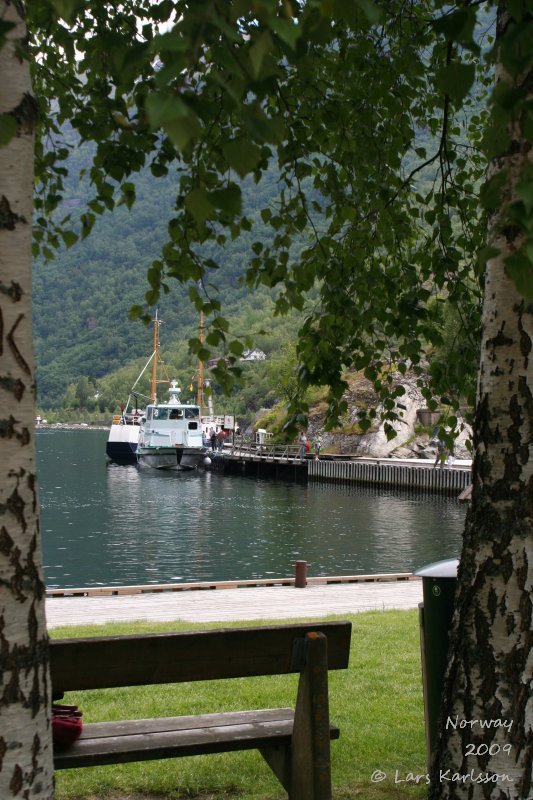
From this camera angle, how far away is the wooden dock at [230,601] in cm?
1105

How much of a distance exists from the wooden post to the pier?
1538 inches

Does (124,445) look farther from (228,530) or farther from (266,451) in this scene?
(228,530)

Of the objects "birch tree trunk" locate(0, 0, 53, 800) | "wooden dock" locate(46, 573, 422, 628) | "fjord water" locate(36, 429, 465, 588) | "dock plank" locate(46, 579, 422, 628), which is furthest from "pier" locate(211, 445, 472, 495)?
"birch tree trunk" locate(0, 0, 53, 800)

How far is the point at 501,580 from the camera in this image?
290cm

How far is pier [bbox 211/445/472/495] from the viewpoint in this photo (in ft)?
153

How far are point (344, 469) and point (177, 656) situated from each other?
5010 cm

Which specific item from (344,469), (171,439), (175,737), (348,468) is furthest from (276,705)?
(171,439)

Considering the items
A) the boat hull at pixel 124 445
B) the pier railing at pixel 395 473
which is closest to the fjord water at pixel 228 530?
the pier railing at pixel 395 473

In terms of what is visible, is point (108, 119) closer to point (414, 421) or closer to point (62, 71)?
point (62, 71)

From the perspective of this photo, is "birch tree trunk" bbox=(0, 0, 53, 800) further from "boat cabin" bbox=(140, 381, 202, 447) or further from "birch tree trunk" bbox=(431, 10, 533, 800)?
"boat cabin" bbox=(140, 381, 202, 447)

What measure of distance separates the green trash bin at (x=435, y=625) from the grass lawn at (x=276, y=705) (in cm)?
51

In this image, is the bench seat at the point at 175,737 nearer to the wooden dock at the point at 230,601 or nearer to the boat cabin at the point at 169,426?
the wooden dock at the point at 230,601

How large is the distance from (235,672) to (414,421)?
2209 inches

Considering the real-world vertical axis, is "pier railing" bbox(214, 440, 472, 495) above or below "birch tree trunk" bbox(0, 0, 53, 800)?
below
